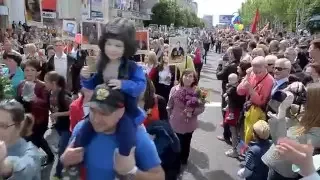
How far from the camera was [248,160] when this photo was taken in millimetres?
4832

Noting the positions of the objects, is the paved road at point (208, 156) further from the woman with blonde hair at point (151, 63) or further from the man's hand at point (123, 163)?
the man's hand at point (123, 163)

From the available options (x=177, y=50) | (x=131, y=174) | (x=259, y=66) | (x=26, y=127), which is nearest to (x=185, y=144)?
(x=259, y=66)

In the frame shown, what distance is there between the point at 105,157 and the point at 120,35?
704 millimetres

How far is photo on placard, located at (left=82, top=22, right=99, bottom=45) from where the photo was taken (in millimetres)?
5750

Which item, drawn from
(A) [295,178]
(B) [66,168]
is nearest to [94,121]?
(B) [66,168]

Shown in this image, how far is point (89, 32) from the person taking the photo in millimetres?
5953

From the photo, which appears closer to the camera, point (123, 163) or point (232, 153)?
point (123, 163)

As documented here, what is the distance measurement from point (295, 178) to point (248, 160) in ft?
4.12

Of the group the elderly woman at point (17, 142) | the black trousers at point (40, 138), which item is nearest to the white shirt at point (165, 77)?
the black trousers at point (40, 138)

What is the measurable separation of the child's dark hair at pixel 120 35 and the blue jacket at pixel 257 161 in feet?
8.31

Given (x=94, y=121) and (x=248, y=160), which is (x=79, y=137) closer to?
(x=94, y=121)

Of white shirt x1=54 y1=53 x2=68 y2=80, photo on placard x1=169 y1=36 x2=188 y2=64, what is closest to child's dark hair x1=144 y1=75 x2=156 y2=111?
photo on placard x1=169 y1=36 x2=188 y2=64

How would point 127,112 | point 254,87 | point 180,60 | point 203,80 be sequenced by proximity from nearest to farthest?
point 127,112 < point 254,87 < point 180,60 < point 203,80

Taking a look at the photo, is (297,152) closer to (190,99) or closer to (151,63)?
(190,99)
